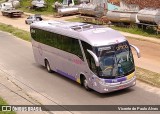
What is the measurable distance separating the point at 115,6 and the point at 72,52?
1014 inches

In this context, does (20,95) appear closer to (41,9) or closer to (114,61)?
(114,61)

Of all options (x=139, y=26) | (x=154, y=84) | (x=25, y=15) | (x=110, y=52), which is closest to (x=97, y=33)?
(x=110, y=52)

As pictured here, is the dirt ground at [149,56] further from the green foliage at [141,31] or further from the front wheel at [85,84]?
the front wheel at [85,84]

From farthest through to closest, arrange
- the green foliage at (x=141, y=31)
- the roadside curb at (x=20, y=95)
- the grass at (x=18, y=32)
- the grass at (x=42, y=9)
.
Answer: the grass at (x=42, y=9), the grass at (x=18, y=32), the green foliage at (x=141, y=31), the roadside curb at (x=20, y=95)

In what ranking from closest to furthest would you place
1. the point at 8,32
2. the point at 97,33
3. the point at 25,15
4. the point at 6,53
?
the point at 97,33 < the point at 6,53 < the point at 8,32 < the point at 25,15

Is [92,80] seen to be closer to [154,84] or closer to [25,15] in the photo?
[154,84]

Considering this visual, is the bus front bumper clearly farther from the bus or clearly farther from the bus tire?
the bus tire

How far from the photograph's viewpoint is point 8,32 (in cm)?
4303

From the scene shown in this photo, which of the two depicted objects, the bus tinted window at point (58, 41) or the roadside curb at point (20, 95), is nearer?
the roadside curb at point (20, 95)

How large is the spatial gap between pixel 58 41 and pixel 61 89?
2986 millimetres

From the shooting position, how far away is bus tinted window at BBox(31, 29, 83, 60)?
18.3 metres

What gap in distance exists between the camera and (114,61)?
16484 mm

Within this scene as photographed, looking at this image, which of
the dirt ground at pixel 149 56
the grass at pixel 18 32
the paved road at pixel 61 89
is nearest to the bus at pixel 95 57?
the paved road at pixel 61 89

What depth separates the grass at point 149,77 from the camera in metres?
18.3
